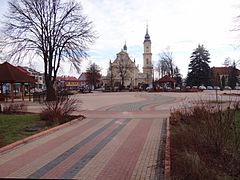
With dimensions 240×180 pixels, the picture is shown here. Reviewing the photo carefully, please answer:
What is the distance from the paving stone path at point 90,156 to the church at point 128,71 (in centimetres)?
7582

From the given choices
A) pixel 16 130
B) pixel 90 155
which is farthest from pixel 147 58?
pixel 90 155

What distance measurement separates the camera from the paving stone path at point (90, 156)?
675 cm

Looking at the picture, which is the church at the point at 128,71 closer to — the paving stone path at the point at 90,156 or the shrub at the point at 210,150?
the paving stone path at the point at 90,156

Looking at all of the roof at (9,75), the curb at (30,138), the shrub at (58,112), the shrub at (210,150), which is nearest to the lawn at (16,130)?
the curb at (30,138)

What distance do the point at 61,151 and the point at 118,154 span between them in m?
1.68

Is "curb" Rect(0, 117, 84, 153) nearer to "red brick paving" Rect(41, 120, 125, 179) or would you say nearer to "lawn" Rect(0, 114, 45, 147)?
"lawn" Rect(0, 114, 45, 147)

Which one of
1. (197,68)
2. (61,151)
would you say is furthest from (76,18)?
(197,68)

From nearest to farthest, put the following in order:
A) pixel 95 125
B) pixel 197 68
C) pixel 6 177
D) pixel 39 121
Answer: pixel 6 177 < pixel 95 125 < pixel 39 121 < pixel 197 68

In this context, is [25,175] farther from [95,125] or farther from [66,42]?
[66,42]

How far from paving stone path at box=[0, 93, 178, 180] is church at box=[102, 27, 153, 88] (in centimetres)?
7582

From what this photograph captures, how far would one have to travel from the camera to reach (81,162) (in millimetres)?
7680

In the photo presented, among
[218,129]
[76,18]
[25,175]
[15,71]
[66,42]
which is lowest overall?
[25,175]

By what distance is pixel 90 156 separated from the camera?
27.3 feet

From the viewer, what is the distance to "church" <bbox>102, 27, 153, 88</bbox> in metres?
96.6
